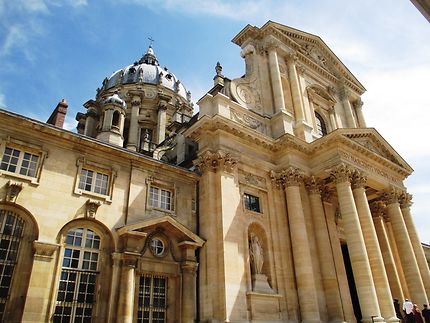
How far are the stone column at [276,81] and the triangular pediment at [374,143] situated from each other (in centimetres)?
412

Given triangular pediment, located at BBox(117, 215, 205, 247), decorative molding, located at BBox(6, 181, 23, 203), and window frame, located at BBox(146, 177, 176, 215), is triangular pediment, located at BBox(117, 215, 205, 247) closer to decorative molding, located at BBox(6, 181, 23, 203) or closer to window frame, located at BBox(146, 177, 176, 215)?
window frame, located at BBox(146, 177, 176, 215)

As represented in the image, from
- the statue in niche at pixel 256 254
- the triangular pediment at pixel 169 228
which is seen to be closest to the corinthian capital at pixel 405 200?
the statue in niche at pixel 256 254

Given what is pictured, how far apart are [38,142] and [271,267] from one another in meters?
11.1

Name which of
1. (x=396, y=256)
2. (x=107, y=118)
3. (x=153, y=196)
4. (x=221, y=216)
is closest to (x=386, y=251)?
(x=396, y=256)

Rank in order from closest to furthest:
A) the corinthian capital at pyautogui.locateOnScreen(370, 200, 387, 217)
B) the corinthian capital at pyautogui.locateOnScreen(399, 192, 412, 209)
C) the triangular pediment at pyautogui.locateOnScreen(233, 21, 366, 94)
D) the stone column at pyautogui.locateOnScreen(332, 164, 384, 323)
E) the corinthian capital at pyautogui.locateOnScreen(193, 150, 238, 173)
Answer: the stone column at pyautogui.locateOnScreen(332, 164, 384, 323)
the corinthian capital at pyautogui.locateOnScreen(193, 150, 238, 173)
the corinthian capital at pyautogui.locateOnScreen(399, 192, 412, 209)
the corinthian capital at pyautogui.locateOnScreen(370, 200, 387, 217)
the triangular pediment at pyautogui.locateOnScreen(233, 21, 366, 94)

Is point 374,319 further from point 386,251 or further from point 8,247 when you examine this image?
point 8,247

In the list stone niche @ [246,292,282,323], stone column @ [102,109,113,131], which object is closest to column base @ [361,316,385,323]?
stone niche @ [246,292,282,323]

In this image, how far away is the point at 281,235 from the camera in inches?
679

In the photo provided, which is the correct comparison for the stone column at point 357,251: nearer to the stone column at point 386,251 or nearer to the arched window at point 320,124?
the stone column at point 386,251

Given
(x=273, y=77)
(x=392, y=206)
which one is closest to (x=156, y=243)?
(x=273, y=77)

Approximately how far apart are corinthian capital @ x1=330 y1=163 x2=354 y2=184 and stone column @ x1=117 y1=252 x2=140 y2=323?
34.5ft

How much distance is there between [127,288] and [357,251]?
10.2 meters

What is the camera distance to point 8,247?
37.5 feet

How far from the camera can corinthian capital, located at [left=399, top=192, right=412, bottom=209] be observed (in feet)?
71.4
